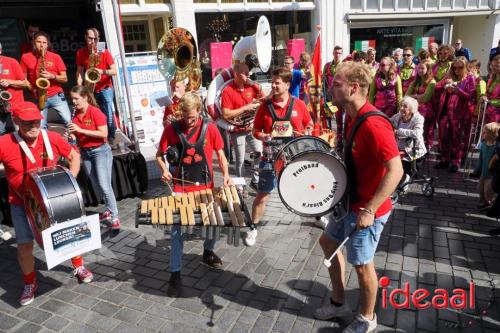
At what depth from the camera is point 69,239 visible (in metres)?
3.07

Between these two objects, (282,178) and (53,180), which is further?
(53,180)

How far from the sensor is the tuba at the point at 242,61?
5242mm

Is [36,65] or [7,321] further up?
[36,65]

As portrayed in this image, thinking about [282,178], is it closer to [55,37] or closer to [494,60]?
[494,60]

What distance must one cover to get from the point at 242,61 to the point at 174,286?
3.64m

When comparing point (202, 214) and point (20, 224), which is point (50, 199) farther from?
point (202, 214)

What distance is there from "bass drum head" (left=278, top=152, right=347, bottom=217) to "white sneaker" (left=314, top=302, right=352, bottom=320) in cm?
94

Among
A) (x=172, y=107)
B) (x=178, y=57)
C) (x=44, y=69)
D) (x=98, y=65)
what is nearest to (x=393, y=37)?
(x=178, y=57)

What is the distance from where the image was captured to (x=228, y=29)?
12.7 meters

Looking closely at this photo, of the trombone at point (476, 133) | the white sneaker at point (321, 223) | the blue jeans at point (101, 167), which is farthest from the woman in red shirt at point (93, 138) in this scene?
the trombone at point (476, 133)

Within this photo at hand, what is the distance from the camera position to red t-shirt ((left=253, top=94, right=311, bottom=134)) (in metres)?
4.25

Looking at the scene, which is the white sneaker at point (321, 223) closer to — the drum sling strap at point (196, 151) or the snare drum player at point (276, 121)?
the snare drum player at point (276, 121)

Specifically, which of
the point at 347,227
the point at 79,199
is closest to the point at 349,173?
the point at 347,227

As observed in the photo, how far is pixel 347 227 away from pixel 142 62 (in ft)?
18.4
